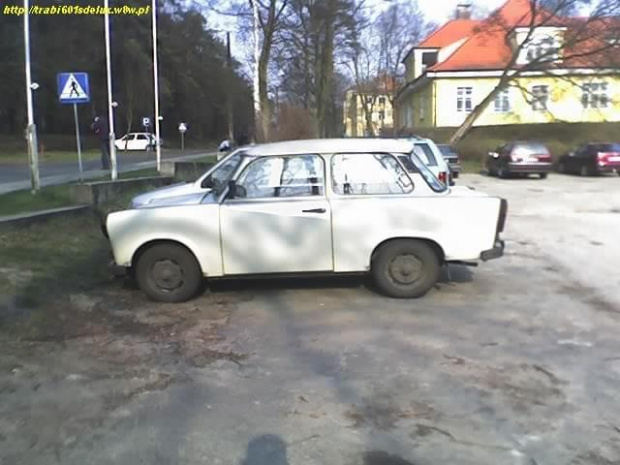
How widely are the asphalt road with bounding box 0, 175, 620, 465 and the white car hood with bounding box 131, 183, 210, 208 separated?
107 cm

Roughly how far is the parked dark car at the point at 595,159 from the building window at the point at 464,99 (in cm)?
2001

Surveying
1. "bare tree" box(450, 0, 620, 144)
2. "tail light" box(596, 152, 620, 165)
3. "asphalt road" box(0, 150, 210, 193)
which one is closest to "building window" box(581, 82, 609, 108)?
"bare tree" box(450, 0, 620, 144)

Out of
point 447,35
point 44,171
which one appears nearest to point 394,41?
point 447,35

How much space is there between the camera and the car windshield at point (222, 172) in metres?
7.92

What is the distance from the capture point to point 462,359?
5.71 m

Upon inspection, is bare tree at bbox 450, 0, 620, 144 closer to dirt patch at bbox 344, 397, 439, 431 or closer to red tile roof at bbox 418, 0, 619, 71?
red tile roof at bbox 418, 0, 619, 71

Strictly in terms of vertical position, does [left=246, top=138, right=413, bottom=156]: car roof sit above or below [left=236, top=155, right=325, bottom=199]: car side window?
above

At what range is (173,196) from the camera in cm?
822

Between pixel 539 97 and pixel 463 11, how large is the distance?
25765 millimetres

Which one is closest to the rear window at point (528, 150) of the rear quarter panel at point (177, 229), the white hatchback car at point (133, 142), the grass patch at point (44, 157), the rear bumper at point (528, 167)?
the rear bumper at point (528, 167)

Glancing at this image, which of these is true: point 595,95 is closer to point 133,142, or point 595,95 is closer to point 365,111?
point 365,111

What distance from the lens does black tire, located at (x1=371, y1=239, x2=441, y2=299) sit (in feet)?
25.0

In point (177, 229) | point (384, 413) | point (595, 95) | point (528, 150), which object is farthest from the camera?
point (595, 95)

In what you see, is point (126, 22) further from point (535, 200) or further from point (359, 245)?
point (359, 245)
